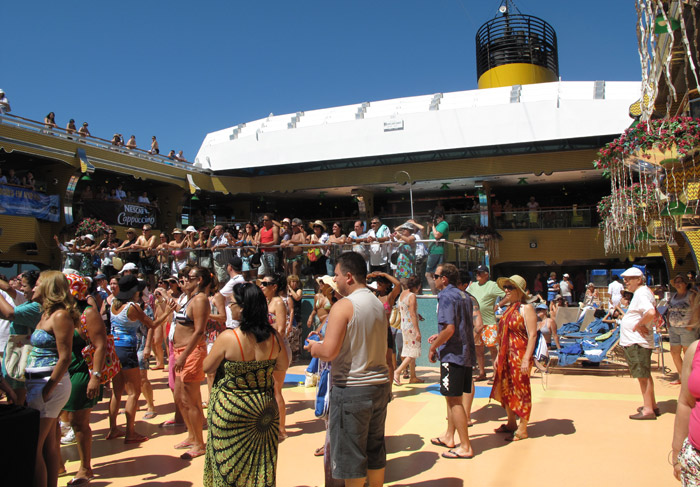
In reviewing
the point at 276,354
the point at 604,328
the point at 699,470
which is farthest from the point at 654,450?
the point at 604,328

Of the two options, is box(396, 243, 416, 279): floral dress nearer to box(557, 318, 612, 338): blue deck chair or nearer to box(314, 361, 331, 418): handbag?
box(557, 318, 612, 338): blue deck chair

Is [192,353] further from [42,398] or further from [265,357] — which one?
[265,357]

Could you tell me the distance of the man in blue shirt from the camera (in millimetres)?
4660

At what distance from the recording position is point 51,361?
377cm

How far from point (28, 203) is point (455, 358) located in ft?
51.6

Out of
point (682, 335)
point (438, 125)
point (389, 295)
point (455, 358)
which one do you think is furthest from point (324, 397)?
point (438, 125)

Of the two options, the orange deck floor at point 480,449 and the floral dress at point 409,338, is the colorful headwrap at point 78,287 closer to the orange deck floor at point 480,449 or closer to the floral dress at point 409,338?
the orange deck floor at point 480,449

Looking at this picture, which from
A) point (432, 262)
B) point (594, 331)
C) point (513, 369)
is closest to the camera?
point (513, 369)

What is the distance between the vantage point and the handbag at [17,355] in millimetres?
3854

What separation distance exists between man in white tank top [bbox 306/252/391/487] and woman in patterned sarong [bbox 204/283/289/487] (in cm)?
39

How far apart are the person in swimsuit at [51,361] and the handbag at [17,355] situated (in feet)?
0.34

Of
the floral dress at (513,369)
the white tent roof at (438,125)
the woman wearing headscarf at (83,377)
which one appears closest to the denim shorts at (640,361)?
the floral dress at (513,369)

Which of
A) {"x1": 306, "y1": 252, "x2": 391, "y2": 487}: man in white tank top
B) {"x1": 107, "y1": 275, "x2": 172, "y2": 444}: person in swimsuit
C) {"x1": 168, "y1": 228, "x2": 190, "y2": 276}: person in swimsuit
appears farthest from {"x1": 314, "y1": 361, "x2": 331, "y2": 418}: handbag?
{"x1": 168, "y1": 228, "x2": 190, "y2": 276}: person in swimsuit

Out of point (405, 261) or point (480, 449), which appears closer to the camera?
point (480, 449)
